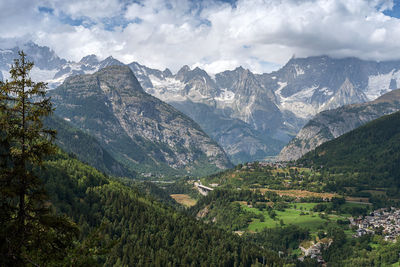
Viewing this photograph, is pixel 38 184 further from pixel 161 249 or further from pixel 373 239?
pixel 373 239

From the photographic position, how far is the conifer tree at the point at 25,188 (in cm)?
2973

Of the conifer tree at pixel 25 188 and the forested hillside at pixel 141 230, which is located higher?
the conifer tree at pixel 25 188

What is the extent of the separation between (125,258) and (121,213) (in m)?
38.5

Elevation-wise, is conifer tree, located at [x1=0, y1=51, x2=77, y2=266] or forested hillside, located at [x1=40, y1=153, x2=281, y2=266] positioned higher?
conifer tree, located at [x1=0, y1=51, x2=77, y2=266]

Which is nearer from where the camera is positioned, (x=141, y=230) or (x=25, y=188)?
(x=25, y=188)

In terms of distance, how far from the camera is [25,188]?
31.0 metres

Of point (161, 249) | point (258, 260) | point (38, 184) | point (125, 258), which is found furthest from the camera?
point (258, 260)

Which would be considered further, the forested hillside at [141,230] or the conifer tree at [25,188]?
the forested hillside at [141,230]

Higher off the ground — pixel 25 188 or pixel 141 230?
pixel 25 188

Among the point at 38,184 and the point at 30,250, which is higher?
the point at 38,184

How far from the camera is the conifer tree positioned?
2973 cm

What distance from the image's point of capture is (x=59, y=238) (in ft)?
107

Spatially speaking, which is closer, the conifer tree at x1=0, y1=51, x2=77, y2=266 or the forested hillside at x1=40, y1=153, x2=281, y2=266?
the conifer tree at x1=0, y1=51, x2=77, y2=266

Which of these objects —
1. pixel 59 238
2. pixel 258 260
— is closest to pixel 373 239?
pixel 258 260
